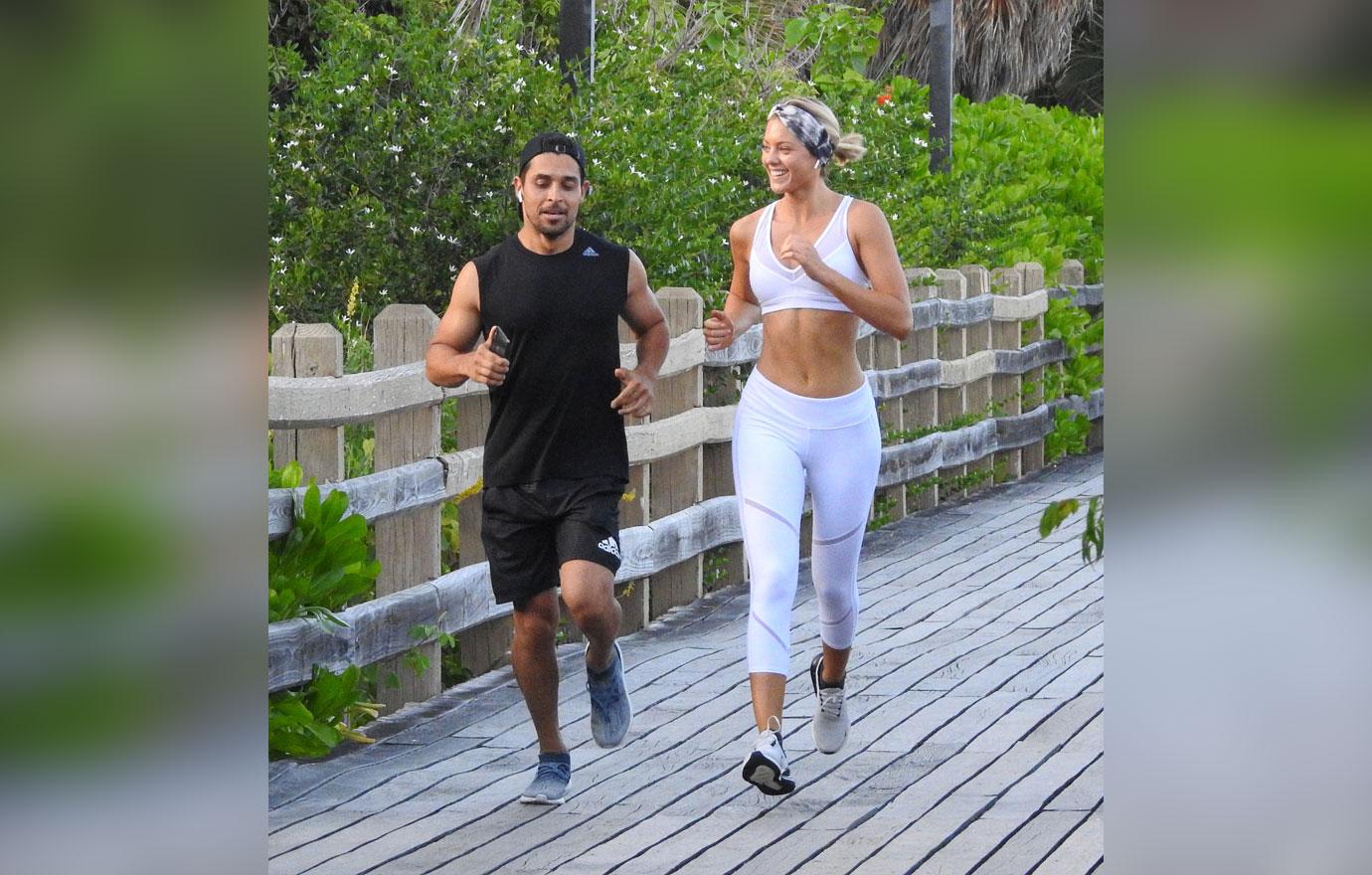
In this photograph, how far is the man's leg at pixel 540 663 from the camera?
627cm

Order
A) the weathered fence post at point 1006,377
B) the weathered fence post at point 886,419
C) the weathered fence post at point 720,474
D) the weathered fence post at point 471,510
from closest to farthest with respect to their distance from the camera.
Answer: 1. the weathered fence post at point 471,510
2. the weathered fence post at point 720,474
3. the weathered fence post at point 886,419
4. the weathered fence post at point 1006,377

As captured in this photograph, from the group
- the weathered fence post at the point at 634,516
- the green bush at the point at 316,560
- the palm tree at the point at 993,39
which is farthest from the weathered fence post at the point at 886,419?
the palm tree at the point at 993,39

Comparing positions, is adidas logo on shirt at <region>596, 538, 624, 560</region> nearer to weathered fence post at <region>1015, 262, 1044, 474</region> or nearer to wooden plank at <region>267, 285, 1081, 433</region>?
wooden plank at <region>267, 285, 1081, 433</region>

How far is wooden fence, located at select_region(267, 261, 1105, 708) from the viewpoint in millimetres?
6914

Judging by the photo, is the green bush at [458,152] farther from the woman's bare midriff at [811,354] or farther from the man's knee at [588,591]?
the man's knee at [588,591]

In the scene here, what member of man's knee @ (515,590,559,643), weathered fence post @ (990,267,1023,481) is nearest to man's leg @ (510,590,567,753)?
man's knee @ (515,590,559,643)

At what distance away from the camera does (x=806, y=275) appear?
643 cm

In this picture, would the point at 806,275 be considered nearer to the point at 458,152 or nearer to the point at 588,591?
the point at 588,591

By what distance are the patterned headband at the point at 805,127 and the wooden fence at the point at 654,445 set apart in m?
1.77
